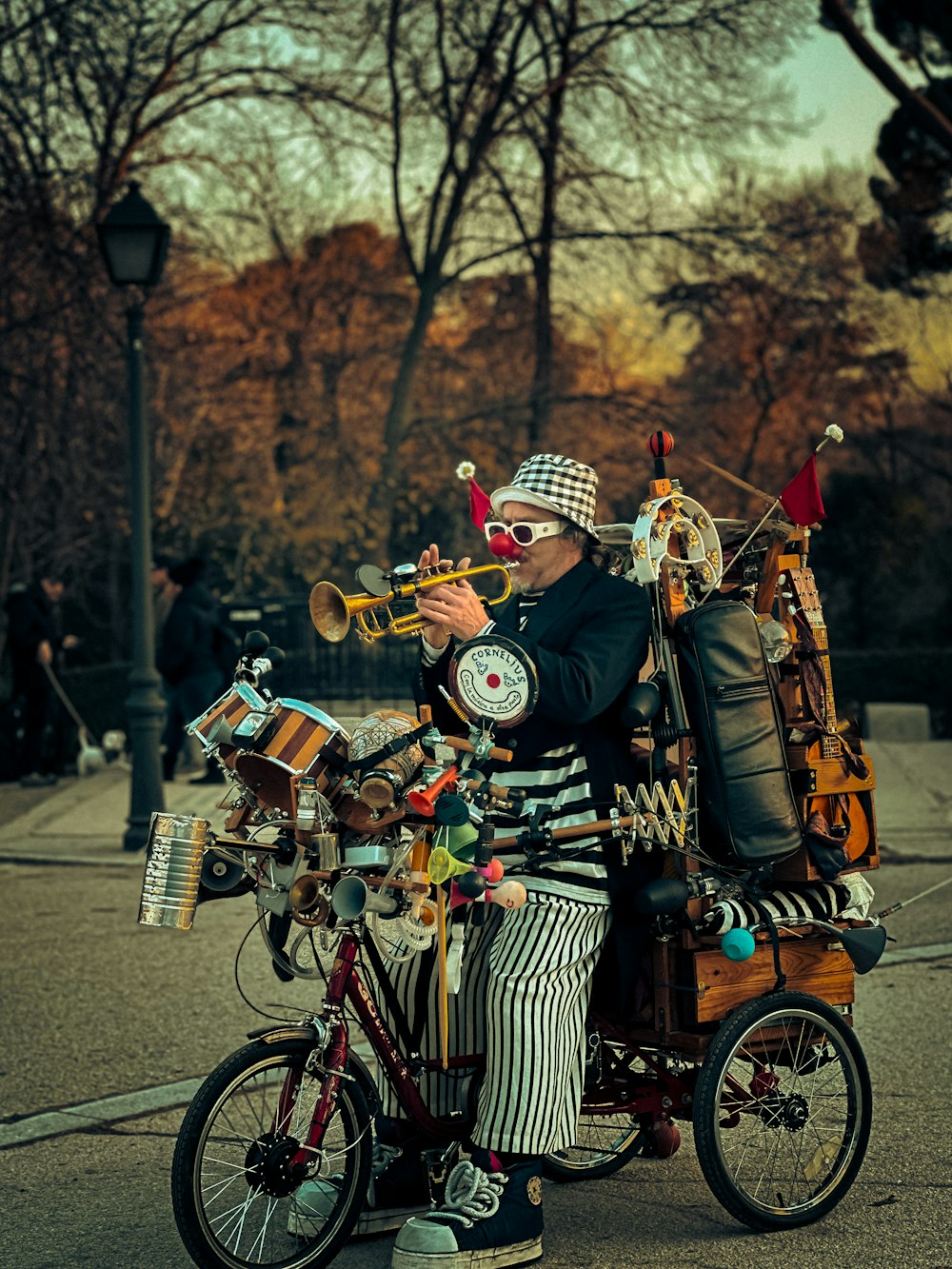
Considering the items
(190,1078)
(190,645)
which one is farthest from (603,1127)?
(190,645)

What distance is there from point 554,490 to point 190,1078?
8.79 ft

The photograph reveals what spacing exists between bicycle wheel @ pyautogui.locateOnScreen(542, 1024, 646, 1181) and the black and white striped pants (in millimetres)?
253

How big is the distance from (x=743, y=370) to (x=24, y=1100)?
24835 millimetres

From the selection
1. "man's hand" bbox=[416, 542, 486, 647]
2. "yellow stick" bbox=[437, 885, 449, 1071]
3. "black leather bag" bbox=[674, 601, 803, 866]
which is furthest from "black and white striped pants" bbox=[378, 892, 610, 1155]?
"man's hand" bbox=[416, 542, 486, 647]

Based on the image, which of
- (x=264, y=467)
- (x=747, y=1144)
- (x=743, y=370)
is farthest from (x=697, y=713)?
(x=743, y=370)

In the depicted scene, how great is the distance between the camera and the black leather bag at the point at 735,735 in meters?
4.00

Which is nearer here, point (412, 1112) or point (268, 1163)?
point (268, 1163)

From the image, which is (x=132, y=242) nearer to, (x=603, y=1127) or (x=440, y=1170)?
(x=603, y=1127)

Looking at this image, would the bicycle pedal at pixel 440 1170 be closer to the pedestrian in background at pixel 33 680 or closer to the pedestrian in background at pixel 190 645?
the pedestrian in background at pixel 190 645

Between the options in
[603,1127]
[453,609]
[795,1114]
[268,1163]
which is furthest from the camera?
[603,1127]

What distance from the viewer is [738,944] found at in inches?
156

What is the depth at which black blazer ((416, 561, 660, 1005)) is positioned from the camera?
3.97 m

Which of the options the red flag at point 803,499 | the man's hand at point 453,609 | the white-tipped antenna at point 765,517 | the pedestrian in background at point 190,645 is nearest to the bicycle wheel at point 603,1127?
the man's hand at point 453,609

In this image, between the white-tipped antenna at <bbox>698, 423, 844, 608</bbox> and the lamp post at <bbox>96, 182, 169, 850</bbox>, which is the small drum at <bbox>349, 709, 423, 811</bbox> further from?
the lamp post at <bbox>96, 182, 169, 850</bbox>
